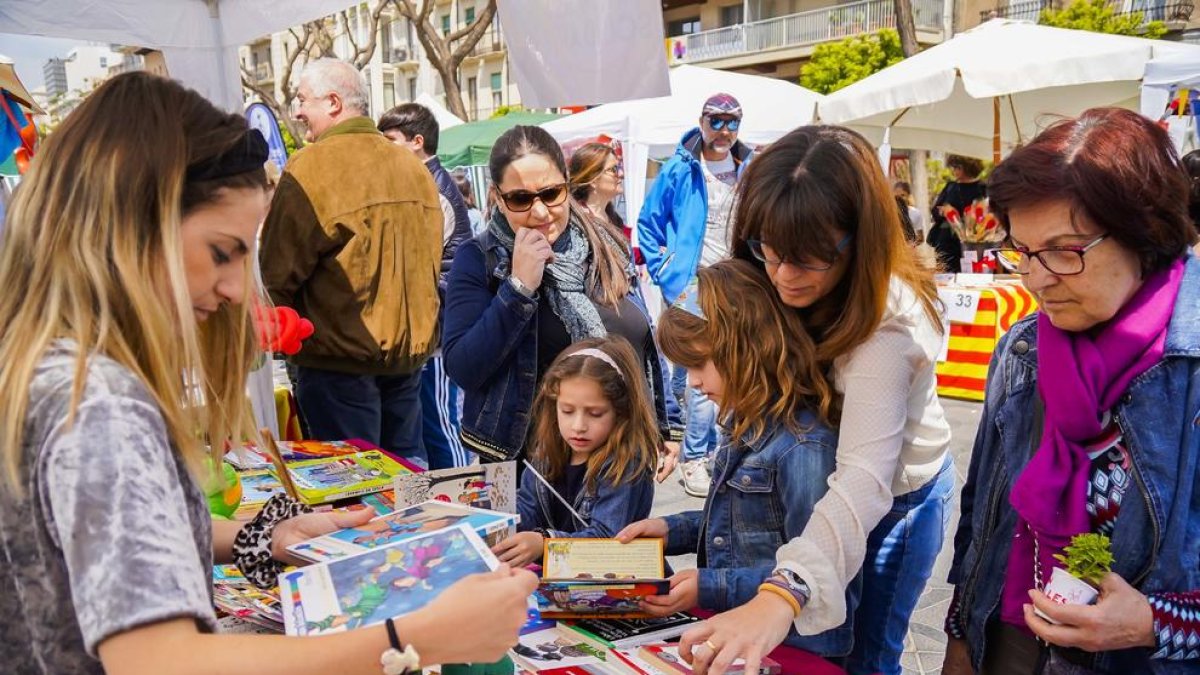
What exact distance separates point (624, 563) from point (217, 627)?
2.85 feet

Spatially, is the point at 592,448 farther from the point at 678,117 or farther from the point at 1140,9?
the point at 1140,9

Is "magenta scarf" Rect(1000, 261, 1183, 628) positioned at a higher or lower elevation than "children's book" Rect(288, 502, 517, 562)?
higher

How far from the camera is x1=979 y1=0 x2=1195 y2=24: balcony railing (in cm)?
2358

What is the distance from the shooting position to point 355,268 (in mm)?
3297

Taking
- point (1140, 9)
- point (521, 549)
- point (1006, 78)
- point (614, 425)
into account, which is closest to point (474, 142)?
point (1006, 78)

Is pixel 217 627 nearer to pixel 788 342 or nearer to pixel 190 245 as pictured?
pixel 190 245

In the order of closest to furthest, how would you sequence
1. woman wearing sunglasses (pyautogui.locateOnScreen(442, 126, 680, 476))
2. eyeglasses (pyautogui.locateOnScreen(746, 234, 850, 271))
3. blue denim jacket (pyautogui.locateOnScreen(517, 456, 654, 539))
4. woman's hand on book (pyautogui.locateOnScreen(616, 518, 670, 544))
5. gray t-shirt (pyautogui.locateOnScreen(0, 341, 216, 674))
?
gray t-shirt (pyautogui.locateOnScreen(0, 341, 216, 674)) < eyeglasses (pyautogui.locateOnScreen(746, 234, 850, 271)) < woman's hand on book (pyautogui.locateOnScreen(616, 518, 670, 544)) < blue denim jacket (pyautogui.locateOnScreen(517, 456, 654, 539)) < woman wearing sunglasses (pyautogui.locateOnScreen(442, 126, 680, 476))

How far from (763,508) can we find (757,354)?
0.29 metres

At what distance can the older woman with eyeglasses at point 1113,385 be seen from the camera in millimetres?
1334

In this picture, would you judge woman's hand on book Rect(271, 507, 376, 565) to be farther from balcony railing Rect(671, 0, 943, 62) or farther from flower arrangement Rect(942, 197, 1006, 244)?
balcony railing Rect(671, 0, 943, 62)

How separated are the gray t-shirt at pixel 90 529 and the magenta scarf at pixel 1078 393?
4.05 feet

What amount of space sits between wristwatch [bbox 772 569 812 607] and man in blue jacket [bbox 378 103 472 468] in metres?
2.77

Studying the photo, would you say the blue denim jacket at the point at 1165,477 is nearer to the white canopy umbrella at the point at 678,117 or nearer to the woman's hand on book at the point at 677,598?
the woman's hand on book at the point at 677,598

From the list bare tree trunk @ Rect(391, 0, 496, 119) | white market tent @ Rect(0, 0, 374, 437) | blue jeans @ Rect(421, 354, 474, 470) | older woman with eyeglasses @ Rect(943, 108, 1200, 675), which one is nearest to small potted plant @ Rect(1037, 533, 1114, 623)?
older woman with eyeglasses @ Rect(943, 108, 1200, 675)
